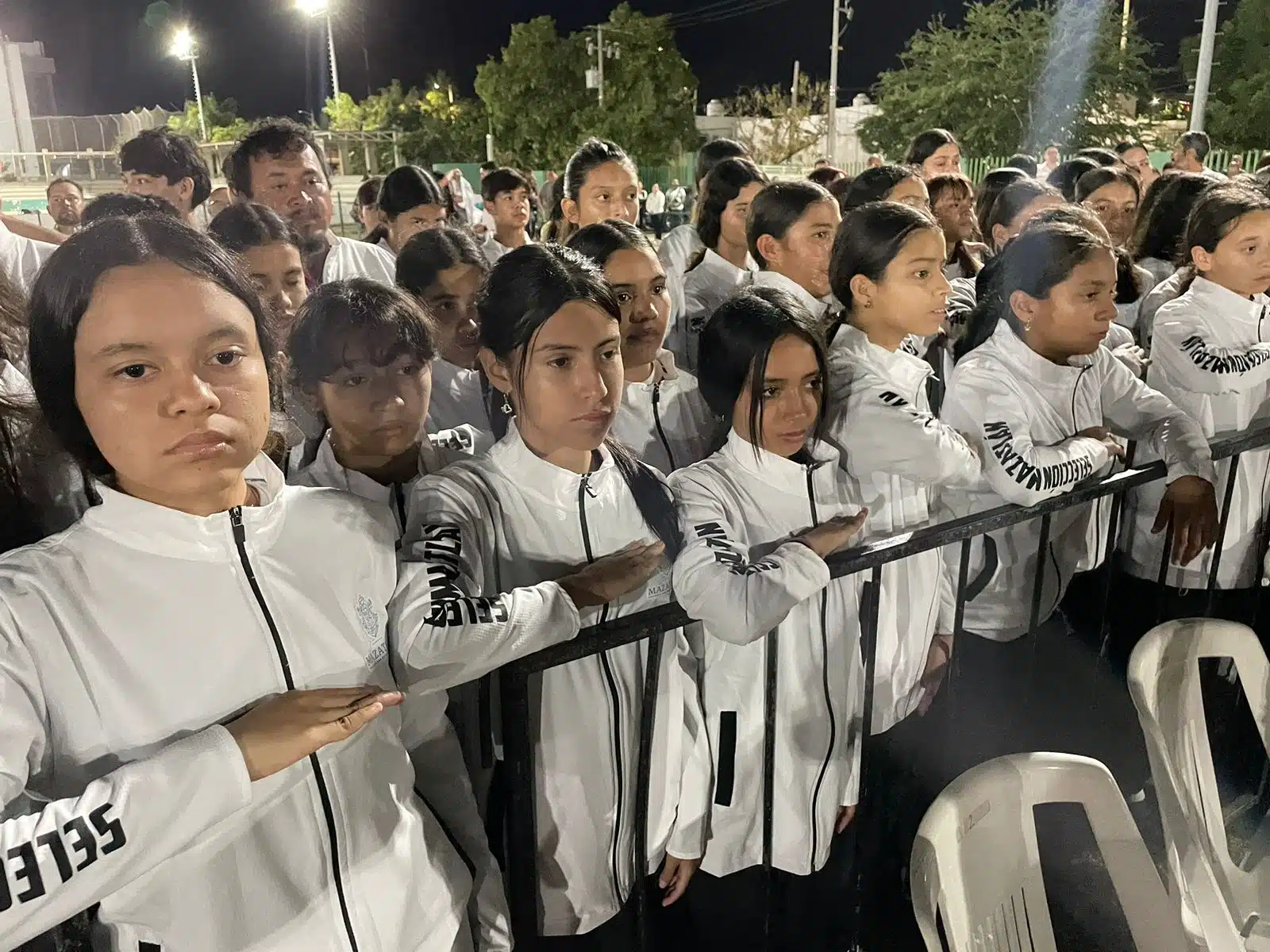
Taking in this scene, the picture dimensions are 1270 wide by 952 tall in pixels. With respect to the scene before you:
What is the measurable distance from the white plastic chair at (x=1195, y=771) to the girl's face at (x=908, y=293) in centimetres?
96

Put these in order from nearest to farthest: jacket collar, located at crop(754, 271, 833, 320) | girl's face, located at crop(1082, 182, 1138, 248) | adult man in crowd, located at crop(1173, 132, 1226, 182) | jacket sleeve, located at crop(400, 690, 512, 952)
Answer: jacket sleeve, located at crop(400, 690, 512, 952)
jacket collar, located at crop(754, 271, 833, 320)
girl's face, located at crop(1082, 182, 1138, 248)
adult man in crowd, located at crop(1173, 132, 1226, 182)

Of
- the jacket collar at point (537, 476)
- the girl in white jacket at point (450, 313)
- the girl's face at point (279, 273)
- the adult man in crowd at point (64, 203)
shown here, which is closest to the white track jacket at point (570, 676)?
the jacket collar at point (537, 476)

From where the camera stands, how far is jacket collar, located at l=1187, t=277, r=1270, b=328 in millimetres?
3219

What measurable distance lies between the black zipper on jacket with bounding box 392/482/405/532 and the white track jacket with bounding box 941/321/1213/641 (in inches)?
58.1

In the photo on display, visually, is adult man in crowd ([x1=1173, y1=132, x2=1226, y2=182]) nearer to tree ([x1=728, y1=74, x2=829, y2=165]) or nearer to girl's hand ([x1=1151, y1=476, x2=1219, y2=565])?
girl's hand ([x1=1151, y1=476, x2=1219, y2=565])

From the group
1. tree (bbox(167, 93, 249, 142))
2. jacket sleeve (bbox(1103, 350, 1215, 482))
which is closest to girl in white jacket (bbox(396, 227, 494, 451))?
jacket sleeve (bbox(1103, 350, 1215, 482))

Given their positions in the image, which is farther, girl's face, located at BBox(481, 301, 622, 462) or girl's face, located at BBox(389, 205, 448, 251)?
girl's face, located at BBox(389, 205, 448, 251)

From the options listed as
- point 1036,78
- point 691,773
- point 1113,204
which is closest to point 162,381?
point 691,773

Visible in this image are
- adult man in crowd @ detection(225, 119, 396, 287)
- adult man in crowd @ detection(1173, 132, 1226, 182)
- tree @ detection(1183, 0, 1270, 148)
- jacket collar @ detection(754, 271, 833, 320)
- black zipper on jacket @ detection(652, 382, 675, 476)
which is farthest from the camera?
tree @ detection(1183, 0, 1270, 148)

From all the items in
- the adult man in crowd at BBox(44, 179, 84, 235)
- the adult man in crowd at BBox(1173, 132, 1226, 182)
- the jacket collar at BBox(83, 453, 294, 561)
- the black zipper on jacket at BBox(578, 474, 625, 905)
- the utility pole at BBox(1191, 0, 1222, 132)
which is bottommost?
the black zipper on jacket at BBox(578, 474, 625, 905)

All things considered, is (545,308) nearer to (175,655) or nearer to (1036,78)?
(175,655)

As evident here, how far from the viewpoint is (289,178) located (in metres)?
3.46

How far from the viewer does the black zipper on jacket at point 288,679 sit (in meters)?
1.27

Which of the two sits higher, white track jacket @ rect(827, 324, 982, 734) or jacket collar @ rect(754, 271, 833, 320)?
jacket collar @ rect(754, 271, 833, 320)
